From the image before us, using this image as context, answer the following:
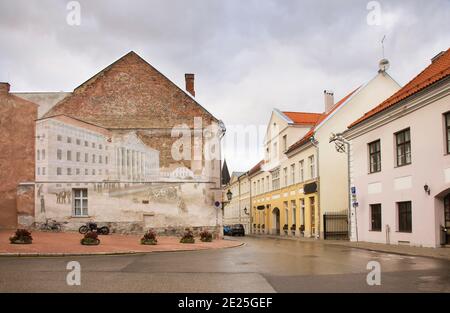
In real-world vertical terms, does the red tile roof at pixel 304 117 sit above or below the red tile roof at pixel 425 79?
above

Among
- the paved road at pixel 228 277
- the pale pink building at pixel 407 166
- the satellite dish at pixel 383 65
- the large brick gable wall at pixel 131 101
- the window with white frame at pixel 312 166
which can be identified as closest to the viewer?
the paved road at pixel 228 277

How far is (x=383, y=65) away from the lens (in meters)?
34.3

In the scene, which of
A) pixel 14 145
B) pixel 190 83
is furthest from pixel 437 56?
pixel 14 145

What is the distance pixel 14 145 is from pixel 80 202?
5.47 meters

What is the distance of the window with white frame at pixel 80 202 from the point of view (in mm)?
30234

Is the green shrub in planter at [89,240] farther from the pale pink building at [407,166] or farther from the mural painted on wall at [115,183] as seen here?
the pale pink building at [407,166]

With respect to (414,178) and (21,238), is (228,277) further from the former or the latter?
(414,178)

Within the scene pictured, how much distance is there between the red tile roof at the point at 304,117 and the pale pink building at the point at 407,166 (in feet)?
42.9

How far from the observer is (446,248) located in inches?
771

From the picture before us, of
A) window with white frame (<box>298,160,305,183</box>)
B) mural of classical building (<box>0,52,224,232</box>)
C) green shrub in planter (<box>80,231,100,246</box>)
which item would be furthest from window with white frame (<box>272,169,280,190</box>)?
green shrub in planter (<box>80,231,100,246</box>)

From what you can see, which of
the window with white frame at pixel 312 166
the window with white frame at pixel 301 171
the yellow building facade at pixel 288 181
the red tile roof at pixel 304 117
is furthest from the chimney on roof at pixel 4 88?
the red tile roof at pixel 304 117

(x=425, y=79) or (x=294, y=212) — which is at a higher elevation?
(x=425, y=79)

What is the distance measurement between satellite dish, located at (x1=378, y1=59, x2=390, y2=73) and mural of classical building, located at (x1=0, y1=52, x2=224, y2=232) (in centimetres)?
1266
